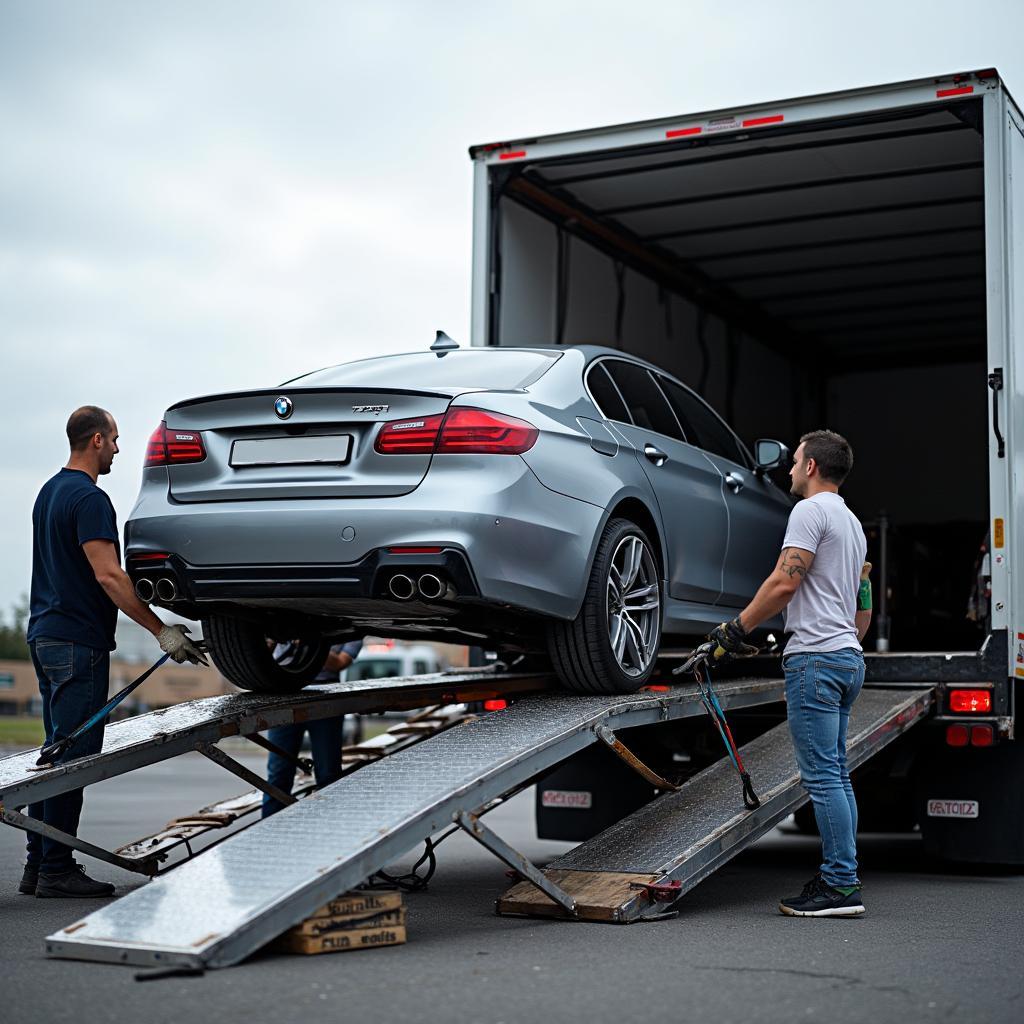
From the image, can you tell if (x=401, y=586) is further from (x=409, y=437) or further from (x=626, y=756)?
(x=626, y=756)

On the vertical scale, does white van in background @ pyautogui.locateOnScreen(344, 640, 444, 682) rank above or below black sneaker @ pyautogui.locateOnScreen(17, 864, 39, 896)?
below

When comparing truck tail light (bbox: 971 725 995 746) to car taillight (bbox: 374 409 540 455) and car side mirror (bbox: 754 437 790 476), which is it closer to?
car side mirror (bbox: 754 437 790 476)

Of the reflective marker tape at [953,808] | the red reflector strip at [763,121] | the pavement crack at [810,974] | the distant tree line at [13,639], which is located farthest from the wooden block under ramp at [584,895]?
the distant tree line at [13,639]

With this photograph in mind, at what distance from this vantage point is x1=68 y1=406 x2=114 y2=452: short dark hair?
6.62 metres

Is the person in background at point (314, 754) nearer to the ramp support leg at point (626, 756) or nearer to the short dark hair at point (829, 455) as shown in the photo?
the ramp support leg at point (626, 756)

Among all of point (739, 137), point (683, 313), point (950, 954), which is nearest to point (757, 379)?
point (683, 313)

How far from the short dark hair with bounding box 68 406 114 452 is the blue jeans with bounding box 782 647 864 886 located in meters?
3.19

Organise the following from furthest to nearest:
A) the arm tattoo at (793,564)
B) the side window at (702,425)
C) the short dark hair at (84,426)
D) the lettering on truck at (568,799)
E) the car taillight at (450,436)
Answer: the lettering on truck at (568,799) < the side window at (702,425) < the short dark hair at (84,426) < the arm tattoo at (793,564) < the car taillight at (450,436)

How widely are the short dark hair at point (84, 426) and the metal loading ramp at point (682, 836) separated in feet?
8.88

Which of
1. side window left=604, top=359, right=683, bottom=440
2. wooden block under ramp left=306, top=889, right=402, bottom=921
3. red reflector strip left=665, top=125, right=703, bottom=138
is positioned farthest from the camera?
red reflector strip left=665, top=125, right=703, bottom=138

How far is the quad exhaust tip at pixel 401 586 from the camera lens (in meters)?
5.64

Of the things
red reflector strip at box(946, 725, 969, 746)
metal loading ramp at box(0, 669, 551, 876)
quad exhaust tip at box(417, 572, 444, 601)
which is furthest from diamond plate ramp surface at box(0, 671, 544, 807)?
red reflector strip at box(946, 725, 969, 746)

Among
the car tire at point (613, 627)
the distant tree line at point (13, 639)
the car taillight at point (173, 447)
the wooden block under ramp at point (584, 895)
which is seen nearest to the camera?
the wooden block under ramp at point (584, 895)

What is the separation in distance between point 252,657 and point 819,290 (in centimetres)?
698
